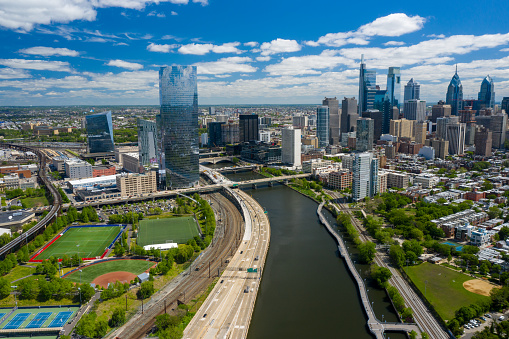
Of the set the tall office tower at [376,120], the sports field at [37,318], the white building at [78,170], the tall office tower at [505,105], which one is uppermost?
the tall office tower at [505,105]

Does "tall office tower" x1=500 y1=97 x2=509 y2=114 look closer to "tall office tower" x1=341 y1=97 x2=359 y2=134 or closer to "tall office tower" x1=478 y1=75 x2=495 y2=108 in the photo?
"tall office tower" x1=478 y1=75 x2=495 y2=108

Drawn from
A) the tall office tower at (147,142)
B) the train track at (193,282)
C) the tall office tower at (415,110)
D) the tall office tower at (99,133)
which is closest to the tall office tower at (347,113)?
the tall office tower at (415,110)

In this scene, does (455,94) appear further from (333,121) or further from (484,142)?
(484,142)

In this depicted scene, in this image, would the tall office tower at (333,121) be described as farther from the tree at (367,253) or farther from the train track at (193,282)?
the tree at (367,253)

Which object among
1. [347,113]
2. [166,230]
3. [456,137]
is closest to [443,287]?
[166,230]

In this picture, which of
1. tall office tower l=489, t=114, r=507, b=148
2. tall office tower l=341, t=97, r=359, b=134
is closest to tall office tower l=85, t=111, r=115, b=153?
tall office tower l=341, t=97, r=359, b=134

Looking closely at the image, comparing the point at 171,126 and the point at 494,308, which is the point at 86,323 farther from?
the point at 171,126

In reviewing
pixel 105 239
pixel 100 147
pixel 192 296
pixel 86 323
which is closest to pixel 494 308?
pixel 192 296
